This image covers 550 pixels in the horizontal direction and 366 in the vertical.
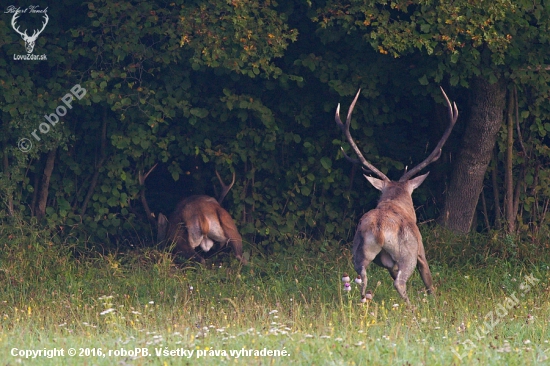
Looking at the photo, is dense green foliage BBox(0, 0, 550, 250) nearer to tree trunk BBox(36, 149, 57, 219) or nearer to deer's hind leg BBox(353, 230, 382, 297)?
tree trunk BBox(36, 149, 57, 219)

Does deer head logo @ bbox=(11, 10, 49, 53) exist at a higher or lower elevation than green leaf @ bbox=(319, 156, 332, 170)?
higher

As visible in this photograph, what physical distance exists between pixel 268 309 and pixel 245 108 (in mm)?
3395

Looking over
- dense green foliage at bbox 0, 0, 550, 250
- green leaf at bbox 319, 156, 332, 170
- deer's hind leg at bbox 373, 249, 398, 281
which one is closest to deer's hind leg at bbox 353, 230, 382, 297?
deer's hind leg at bbox 373, 249, 398, 281

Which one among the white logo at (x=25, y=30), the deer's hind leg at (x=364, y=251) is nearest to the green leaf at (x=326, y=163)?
the deer's hind leg at (x=364, y=251)

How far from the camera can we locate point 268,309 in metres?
7.57

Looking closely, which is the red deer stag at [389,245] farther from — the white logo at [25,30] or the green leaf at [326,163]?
the white logo at [25,30]

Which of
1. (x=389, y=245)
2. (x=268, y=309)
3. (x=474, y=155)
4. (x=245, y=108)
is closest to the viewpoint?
(x=389, y=245)

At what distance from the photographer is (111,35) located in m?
10.2

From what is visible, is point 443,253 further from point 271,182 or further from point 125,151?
point 125,151

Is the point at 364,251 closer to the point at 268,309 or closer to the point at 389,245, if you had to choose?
the point at 389,245

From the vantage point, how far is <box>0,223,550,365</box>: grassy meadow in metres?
5.42

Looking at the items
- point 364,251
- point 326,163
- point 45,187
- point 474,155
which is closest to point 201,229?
point 326,163

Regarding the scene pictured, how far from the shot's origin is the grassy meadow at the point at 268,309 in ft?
17.8

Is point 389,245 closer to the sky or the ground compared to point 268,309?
closer to the sky
